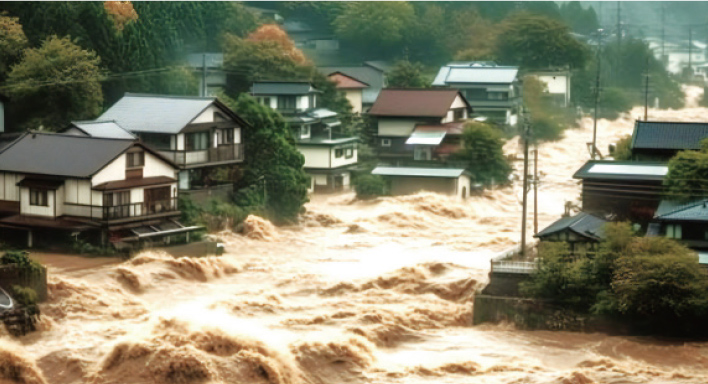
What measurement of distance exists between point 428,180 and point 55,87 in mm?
11065

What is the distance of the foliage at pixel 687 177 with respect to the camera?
2825cm

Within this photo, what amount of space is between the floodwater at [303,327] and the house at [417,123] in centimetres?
1007

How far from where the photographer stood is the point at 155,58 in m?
42.6

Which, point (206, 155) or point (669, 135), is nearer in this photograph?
point (669, 135)

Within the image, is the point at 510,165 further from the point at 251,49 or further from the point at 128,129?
the point at 128,129

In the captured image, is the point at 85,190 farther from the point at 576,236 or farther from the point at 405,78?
the point at 405,78

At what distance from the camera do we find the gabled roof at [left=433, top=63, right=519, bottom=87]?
51.7 m

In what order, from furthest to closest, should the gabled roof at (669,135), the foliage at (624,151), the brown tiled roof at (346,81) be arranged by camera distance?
the brown tiled roof at (346,81)
the foliage at (624,151)
the gabled roof at (669,135)

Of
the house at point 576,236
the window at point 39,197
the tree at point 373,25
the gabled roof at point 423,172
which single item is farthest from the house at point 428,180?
the tree at point 373,25

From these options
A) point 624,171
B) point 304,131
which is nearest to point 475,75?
point 304,131

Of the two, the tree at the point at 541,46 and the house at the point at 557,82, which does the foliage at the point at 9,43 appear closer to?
the house at the point at 557,82

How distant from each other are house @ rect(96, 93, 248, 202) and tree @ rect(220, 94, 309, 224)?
57 cm

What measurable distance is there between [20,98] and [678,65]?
44.5 m

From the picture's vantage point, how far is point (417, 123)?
45094 mm
